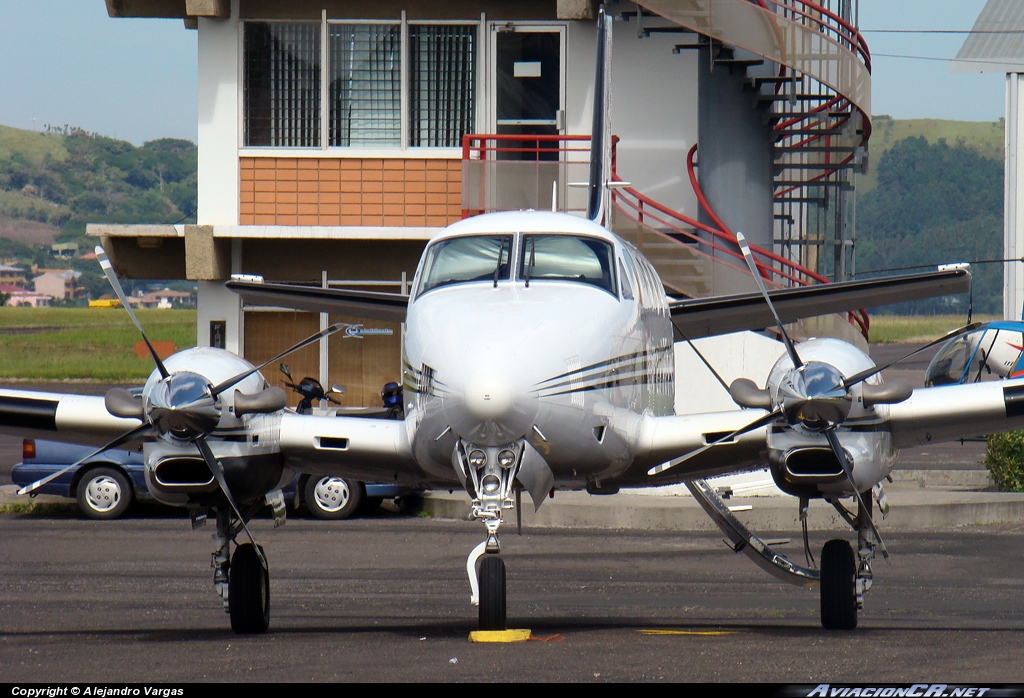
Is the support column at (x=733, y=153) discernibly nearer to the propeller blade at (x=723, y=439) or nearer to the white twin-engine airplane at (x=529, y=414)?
the white twin-engine airplane at (x=529, y=414)

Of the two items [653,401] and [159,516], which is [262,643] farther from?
[159,516]

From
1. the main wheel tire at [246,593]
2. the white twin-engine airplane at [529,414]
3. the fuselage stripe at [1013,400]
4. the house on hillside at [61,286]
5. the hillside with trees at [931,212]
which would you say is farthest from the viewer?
the house on hillside at [61,286]

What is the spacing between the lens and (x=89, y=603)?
461 inches

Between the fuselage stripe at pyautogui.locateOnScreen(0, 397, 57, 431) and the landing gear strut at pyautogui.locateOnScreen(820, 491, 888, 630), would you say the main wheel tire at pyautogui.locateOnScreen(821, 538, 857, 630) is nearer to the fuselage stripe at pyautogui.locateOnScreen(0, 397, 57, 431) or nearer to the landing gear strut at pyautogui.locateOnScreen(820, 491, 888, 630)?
the landing gear strut at pyautogui.locateOnScreen(820, 491, 888, 630)

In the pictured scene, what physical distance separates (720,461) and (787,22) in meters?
10.7

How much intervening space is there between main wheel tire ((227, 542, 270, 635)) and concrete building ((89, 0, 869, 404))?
11198mm

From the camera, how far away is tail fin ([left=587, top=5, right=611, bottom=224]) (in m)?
12.9

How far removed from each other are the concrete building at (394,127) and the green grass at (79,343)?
70.9 ft

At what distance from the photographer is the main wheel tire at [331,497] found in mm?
18500

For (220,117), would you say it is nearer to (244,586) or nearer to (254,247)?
(254,247)

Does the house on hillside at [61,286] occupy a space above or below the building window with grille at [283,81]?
below

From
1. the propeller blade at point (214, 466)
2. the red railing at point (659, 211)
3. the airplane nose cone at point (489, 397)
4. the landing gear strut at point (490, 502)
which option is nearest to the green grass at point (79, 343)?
the red railing at point (659, 211)

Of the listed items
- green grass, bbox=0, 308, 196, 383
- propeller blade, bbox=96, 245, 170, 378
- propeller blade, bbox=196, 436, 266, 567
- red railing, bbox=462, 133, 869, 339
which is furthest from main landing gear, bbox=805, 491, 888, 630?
green grass, bbox=0, 308, 196, 383

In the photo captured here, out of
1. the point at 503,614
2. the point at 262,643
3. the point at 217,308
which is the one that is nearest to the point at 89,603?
the point at 262,643
